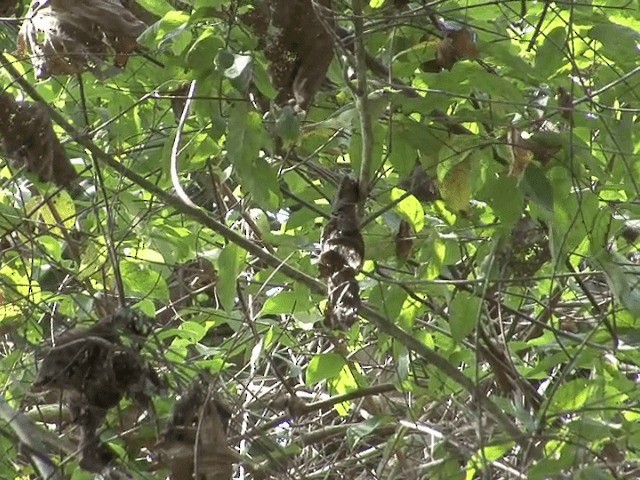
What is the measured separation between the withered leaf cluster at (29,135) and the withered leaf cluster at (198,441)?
0.32 meters

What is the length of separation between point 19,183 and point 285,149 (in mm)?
569

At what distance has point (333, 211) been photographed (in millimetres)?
1247

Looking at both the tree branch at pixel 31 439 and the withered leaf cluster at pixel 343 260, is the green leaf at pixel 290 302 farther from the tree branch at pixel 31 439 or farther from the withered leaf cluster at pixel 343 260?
the tree branch at pixel 31 439

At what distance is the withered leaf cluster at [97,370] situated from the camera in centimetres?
118

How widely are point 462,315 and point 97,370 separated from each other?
50 centimetres

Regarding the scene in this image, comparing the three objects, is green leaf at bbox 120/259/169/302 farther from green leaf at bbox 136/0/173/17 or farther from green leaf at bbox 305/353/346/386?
green leaf at bbox 136/0/173/17

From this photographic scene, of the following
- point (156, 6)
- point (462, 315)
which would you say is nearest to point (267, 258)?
point (462, 315)

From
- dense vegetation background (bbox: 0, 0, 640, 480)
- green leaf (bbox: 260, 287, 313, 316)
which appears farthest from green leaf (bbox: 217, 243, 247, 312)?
green leaf (bbox: 260, 287, 313, 316)

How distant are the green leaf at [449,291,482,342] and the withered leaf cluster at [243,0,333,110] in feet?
1.27

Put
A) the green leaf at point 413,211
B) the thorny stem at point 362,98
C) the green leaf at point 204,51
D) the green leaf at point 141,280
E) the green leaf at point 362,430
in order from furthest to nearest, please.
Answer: the green leaf at point 141,280 → the green leaf at point 362,430 → the green leaf at point 413,211 → the green leaf at point 204,51 → the thorny stem at point 362,98

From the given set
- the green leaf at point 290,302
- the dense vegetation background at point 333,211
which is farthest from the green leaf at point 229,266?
the green leaf at point 290,302

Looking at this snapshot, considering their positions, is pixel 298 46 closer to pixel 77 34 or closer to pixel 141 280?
pixel 77 34

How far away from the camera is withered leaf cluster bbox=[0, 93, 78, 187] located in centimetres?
123

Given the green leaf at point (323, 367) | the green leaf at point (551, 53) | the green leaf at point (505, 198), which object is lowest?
the green leaf at point (323, 367)
